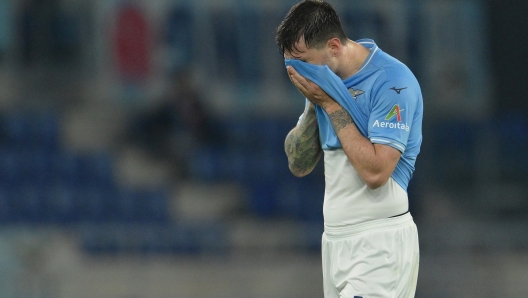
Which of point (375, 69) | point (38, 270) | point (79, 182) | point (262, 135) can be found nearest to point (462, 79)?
point (262, 135)

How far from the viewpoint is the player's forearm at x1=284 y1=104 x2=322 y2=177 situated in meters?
2.99

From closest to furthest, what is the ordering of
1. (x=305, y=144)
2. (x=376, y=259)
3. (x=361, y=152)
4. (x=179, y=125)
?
(x=361, y=152)
(x=376, y=259)
(x=305, y=144)
(x=179, y=125)

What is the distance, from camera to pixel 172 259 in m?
7.67

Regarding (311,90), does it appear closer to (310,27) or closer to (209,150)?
(310,27)

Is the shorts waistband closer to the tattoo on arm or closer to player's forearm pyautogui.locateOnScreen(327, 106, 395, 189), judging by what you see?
player's forearm pyautogui.locateOnScreen(327, 106, 395, 189)

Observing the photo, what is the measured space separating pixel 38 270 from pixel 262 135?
3.47m

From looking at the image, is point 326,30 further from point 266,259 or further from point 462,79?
point 462,79

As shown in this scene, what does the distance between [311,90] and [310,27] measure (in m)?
0.21

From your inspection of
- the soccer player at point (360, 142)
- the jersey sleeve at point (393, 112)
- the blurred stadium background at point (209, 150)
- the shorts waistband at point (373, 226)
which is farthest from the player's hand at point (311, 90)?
the blurred stadium background at point (209, 150)

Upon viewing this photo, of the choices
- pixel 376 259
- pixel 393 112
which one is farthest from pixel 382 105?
pixel 376 259

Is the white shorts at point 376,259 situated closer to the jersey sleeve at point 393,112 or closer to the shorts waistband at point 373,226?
the shorts waistband at point 373,226

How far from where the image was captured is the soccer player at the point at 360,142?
2.70 meters

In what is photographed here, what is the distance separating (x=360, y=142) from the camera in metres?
2.70

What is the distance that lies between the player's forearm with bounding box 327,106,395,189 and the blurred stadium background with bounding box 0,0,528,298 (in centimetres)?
425
